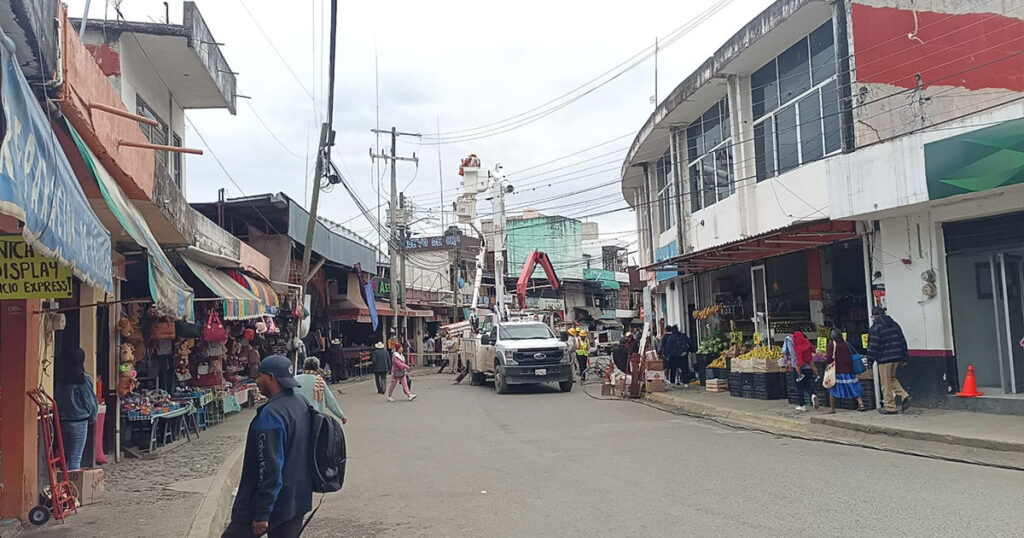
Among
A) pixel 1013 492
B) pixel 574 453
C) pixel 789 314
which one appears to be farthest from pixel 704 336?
pixel 1013 492

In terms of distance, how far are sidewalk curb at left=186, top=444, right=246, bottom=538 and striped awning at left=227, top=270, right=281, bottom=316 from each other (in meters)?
6.91

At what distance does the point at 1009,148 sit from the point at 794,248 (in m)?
5.60

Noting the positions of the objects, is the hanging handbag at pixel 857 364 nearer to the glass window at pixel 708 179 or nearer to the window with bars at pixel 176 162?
the glass window at pixel 708 179

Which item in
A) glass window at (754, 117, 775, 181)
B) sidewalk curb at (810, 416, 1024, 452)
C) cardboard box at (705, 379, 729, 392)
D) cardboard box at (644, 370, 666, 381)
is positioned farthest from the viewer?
cardboard box at (644, 370, 666, 381)

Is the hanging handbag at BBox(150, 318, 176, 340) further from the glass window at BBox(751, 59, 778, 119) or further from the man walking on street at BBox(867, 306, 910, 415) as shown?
the glass window at BBox(751, 59, 778, 119)

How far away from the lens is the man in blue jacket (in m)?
4.66

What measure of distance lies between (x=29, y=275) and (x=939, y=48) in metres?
14.2

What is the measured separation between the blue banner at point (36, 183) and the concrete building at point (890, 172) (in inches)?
458

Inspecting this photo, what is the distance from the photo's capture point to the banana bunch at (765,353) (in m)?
16.6

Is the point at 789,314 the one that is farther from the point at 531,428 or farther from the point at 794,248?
the point at 531,428

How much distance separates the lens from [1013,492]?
7.58m

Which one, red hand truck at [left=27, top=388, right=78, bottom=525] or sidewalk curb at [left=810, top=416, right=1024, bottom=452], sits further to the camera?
sidewalk curb at [left=810, top=416, right=1024, bottom=452]

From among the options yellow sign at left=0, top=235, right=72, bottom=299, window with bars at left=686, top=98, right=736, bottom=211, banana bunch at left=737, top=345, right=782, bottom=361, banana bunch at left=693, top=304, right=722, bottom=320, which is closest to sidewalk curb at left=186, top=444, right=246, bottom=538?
yellow sign at left=0, top=235, right=72, bottom=299

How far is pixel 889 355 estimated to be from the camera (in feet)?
42.5
